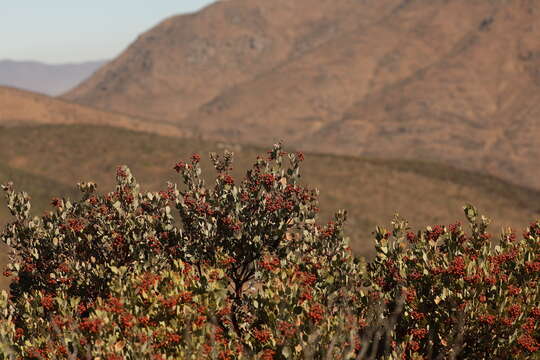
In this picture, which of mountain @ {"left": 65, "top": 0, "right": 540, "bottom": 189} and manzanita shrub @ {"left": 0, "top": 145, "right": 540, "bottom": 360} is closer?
manzanita shrub @ {"left": 0, "top": 145, "right": 540, "bottom": 360}

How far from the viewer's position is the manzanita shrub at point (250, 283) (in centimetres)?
1041

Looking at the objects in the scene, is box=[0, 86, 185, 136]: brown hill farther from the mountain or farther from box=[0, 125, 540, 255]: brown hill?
box=[0, 125, 540, 255]: brown hill

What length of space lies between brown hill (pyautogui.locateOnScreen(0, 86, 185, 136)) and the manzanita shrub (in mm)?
116482

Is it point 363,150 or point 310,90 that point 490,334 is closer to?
point 363,150

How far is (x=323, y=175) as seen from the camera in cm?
8844

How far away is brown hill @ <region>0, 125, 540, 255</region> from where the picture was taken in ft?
263

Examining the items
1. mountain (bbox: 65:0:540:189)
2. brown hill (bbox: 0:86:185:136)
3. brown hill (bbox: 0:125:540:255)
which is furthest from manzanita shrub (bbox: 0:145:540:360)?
mountain (bbox: 65:0:540:189)

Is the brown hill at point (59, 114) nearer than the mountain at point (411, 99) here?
Yes

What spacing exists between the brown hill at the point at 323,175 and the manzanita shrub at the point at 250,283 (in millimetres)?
58151

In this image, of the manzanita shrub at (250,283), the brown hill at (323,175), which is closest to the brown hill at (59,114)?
the brown hill at (323,175)

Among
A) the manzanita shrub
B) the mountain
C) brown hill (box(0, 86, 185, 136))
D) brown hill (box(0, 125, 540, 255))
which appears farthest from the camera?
the mountain

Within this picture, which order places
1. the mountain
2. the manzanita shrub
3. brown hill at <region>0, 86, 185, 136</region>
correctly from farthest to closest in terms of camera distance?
the mountain, brown hill at <region>0, 86, 185, 136</region>, the manzanita shrub

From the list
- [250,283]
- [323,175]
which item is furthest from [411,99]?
[250,283]

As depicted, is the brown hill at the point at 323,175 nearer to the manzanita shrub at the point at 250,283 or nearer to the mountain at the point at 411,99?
the mountain at the point at 411,99
